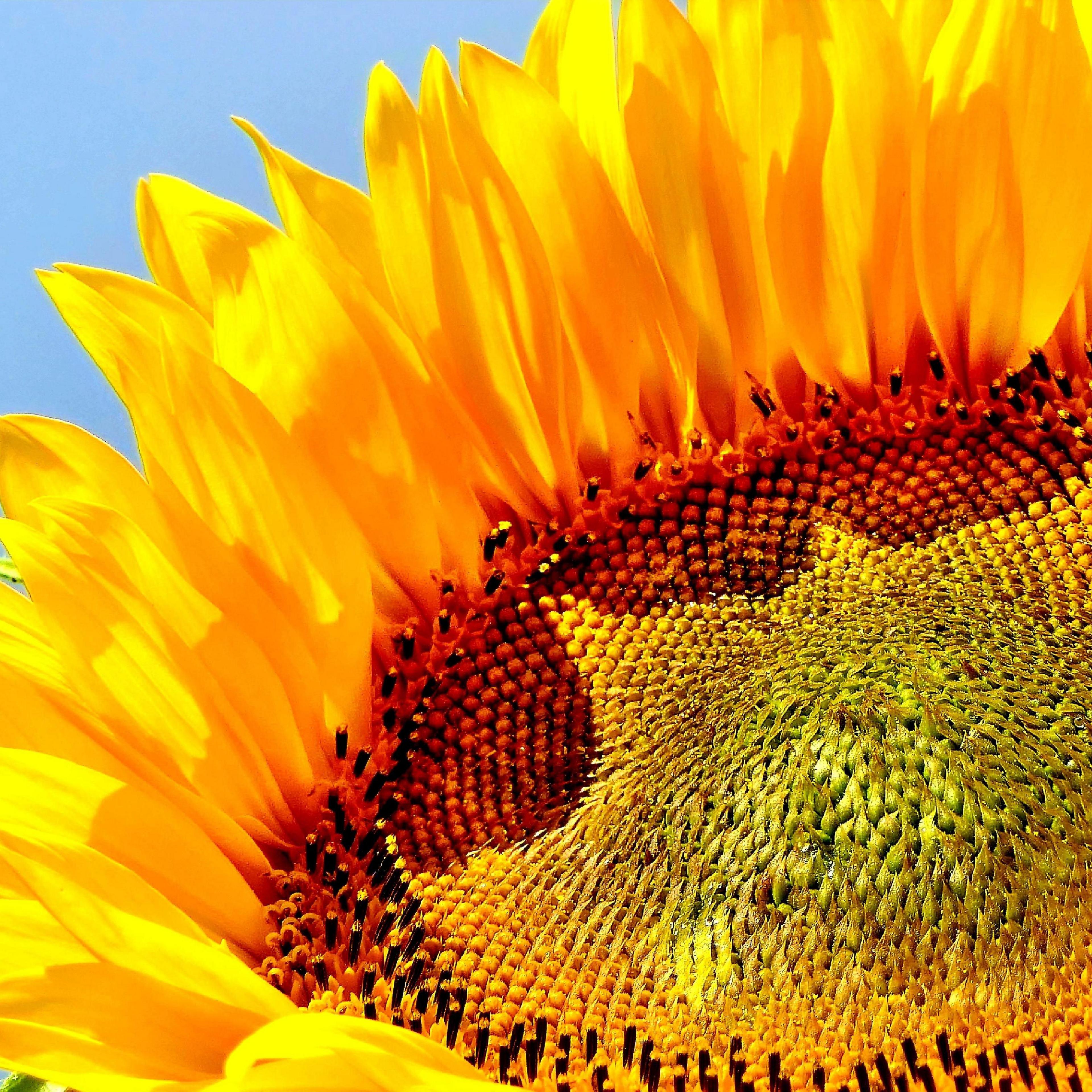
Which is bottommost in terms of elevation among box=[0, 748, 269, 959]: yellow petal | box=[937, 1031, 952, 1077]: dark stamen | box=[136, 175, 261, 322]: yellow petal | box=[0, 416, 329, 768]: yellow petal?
box=[937, 1031, 952, 1077]: dark stamen

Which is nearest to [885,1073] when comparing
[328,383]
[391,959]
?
[391,959]

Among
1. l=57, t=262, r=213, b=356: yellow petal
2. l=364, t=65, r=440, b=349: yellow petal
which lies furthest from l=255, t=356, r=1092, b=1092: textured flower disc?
l=57, t=262, r=213, b=356: yellow petal

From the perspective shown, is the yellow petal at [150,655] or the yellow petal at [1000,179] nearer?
the yellow petal at [150,655]

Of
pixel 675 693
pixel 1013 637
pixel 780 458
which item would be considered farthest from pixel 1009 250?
pixel 675 693

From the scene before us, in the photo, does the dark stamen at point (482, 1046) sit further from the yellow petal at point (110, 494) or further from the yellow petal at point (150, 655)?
the yellow petal at point (110, 494)

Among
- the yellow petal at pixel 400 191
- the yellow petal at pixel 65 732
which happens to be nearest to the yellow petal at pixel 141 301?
the yellow petal at pixel 400 191

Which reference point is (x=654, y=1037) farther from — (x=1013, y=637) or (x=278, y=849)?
(x=1013, y=637)

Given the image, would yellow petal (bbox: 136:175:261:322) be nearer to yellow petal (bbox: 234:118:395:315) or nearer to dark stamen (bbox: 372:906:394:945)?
yellow petal (bbox: 234:118:395:315)
